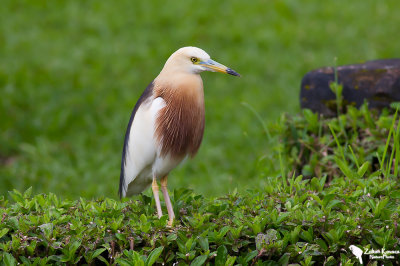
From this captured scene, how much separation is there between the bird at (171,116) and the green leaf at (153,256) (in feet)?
1.36

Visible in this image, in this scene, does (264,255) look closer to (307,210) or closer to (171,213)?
(307,210)

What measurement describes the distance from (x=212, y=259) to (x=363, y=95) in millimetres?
2058

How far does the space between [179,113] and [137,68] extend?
475 cm

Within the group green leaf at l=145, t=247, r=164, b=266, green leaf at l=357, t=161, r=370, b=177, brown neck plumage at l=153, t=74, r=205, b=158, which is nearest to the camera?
green leaf at l=145, t=247, r=164, b=266

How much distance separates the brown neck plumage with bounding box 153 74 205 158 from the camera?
291 cm

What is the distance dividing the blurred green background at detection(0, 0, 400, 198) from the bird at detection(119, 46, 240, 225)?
2363 mm

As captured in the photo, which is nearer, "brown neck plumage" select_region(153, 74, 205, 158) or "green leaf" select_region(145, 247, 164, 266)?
"green leaf" select_region(145, 247, 164, 266)

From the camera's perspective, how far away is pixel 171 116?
2926mm

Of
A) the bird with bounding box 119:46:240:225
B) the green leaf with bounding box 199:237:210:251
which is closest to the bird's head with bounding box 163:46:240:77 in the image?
the bird with bounding box 119:46:240:225

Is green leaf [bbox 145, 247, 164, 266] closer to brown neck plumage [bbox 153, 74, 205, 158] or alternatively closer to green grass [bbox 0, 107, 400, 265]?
green grass [bbox 0, 107, 400, 265]

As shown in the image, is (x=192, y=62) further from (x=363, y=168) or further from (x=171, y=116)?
(x=363, y=168)

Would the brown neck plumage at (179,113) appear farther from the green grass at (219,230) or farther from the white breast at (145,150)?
the green grass at (219,230)

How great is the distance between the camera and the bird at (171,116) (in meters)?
2.92

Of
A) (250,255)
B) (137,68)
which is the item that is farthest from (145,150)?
(137,68)
